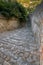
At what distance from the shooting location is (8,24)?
38.2 feet

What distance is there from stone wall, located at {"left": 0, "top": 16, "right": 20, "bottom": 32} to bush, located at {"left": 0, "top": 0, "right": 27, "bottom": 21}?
0.70ft

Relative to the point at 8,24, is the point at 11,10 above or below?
above

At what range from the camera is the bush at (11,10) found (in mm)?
11469

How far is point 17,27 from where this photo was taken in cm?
1201

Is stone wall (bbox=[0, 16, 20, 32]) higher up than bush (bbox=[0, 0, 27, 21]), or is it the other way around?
bush (bbox=[0, 0, 27, 21])

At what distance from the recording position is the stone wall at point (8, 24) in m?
11.2

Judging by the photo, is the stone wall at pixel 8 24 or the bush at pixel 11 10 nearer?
the stone wall at pixel 8 24

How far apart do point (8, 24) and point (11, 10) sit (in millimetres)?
711

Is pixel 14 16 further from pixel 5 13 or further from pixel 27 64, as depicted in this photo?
pixel 27 64

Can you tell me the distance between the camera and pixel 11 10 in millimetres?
11703

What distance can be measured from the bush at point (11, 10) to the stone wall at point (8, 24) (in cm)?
21

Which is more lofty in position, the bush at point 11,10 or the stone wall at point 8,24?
the bush at point 11,10

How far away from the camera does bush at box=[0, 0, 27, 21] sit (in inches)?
452

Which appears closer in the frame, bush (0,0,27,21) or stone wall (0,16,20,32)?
stone wall (0,16,20,32)
